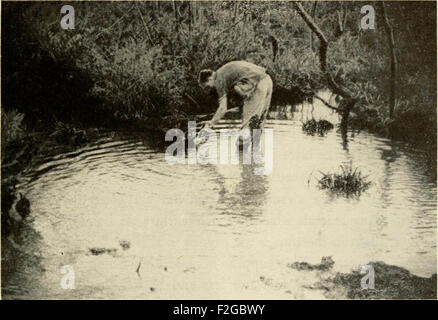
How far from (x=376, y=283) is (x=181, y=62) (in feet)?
6.90

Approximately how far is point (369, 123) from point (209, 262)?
1558 mm

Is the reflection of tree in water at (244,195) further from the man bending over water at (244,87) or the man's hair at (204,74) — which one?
the man's hair at (204,74)

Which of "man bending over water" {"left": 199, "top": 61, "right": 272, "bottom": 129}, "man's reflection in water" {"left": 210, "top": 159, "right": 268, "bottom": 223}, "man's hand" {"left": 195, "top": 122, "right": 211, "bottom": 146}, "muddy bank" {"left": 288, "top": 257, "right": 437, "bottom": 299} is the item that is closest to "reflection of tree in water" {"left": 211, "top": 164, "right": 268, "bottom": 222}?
"man's reflection in water" {"left": 210, "top": 159, "right": 268, "bottom": 223}

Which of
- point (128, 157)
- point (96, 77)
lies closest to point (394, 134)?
point (128, 157)

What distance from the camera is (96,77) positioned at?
4090 mm

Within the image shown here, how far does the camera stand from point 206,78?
4.12 m

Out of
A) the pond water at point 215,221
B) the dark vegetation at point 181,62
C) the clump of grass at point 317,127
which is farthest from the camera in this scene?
the clump of grass at point 317,127

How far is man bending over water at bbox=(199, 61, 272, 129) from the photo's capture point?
4.09 m

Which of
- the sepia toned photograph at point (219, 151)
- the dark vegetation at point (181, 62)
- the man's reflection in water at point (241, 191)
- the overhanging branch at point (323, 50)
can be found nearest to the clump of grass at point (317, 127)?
the sepia toned photograph at point (219, 151)

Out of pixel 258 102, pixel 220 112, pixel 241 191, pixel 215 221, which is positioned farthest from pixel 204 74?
pixel 215 221

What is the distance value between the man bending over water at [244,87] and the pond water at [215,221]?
128 millimetres

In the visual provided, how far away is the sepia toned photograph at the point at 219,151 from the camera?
3.93m
